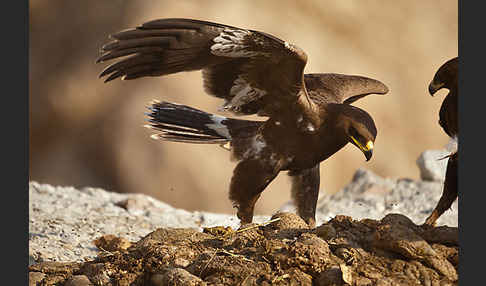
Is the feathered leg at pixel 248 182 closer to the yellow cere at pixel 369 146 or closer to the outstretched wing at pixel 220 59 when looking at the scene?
the outstretched wing at pixel 220 59

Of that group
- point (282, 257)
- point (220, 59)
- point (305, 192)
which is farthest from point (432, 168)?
point (282, 257)

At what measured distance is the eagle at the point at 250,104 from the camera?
4.78 m

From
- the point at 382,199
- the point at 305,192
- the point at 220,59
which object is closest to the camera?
the point at 220,59

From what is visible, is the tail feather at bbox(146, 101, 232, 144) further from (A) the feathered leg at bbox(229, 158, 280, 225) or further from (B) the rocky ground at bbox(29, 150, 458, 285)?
(B) the rocky ground at bbox(29, 150, 458, 285)

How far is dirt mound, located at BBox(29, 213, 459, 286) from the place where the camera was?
3.72 meters

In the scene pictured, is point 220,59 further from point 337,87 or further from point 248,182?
point 337,87

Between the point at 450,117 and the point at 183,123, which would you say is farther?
the point at 183,123

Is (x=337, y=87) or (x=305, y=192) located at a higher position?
(x=337, y=87)

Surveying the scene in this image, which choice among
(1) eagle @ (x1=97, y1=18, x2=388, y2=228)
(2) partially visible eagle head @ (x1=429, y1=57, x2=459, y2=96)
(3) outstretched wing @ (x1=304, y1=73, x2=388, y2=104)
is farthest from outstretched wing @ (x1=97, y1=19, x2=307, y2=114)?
(2) partially visible eagle head @ (x1=429, y1=57, x2=459, y2=96)

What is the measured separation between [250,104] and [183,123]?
0.81 meters

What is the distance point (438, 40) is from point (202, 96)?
4.16 m

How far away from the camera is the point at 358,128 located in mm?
4883

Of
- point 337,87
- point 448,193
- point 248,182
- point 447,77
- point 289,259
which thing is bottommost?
point 289,259

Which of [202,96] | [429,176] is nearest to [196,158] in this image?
[202,96]
